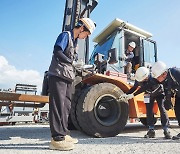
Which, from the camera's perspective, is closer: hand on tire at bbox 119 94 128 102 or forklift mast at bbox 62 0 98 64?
hand on tire at bbox 119 94 128 102

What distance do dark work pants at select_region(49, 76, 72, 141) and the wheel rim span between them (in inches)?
49.5

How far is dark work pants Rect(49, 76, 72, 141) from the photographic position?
258cm

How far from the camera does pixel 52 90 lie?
268cm

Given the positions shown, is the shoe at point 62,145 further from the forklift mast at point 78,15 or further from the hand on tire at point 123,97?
the forklift mast at point 78,15

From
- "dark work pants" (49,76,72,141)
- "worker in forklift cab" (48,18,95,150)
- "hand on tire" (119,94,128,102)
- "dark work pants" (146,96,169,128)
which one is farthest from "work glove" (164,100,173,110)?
"dark work pants" (49,76,72,141)

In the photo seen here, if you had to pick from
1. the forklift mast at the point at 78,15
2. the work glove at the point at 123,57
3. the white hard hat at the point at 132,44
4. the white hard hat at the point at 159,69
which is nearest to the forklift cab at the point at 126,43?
the work glove at the point at 123,57

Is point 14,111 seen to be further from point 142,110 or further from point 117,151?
point 117,151

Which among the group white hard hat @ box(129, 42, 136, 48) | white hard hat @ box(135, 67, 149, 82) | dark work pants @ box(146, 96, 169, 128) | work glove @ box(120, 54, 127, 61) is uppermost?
white hard hat @ box(129, 42, 136, 48)

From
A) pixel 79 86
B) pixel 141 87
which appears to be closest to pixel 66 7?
pixel 79 86

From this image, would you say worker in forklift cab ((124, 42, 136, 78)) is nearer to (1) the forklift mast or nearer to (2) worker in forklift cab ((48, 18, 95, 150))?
(1) the forklift mast

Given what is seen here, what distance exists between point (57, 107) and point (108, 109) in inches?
64.9

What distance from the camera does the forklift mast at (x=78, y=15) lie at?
4.86m

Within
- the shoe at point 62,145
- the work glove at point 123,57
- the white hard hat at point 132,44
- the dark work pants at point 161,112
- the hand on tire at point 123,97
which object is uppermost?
the white hard hat at point 132,44

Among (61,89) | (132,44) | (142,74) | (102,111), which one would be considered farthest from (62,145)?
(132,44)
